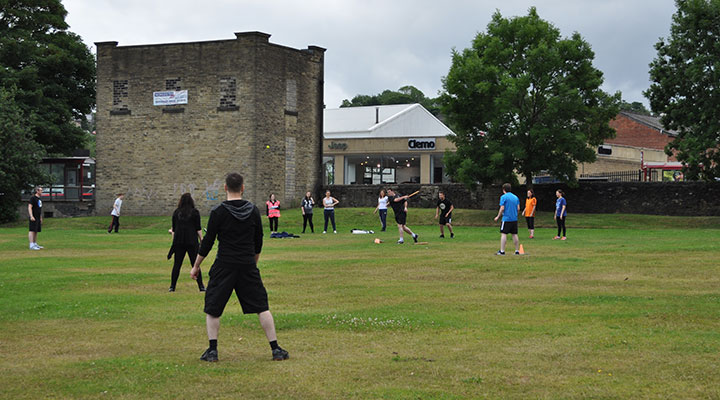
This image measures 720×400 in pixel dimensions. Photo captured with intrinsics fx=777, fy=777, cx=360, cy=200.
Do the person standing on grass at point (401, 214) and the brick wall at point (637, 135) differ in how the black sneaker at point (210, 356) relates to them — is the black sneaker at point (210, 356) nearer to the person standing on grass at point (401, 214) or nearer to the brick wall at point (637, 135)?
the person standing on grass at point (401, 214)

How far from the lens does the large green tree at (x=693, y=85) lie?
38.2 metres

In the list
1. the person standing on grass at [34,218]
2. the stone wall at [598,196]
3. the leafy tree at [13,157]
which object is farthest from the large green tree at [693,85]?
the leafy tree at [13,157]

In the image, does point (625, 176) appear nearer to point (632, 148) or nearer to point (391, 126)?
point (391, 126)

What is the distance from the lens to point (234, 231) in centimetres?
799

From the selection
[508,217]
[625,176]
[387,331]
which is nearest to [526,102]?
[625,176]

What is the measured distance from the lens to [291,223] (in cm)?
4072

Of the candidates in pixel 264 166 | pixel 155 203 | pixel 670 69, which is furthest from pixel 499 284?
pixel 155 203

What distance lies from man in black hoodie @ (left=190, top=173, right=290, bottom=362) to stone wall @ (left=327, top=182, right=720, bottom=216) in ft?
124

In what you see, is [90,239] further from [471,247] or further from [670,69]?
[670,69]

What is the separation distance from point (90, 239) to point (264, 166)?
17.7 m

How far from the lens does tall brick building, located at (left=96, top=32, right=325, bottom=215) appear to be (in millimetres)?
45938

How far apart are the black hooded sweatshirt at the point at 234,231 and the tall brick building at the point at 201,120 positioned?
3792 centimetres

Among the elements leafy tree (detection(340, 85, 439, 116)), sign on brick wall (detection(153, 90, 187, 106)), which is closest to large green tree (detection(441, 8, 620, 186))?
sign on brick wall (detection(153, 90, 187, 106))

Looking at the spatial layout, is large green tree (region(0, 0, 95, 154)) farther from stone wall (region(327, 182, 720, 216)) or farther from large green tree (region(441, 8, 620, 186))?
large green tree (region(441, 8, 620, 186))
